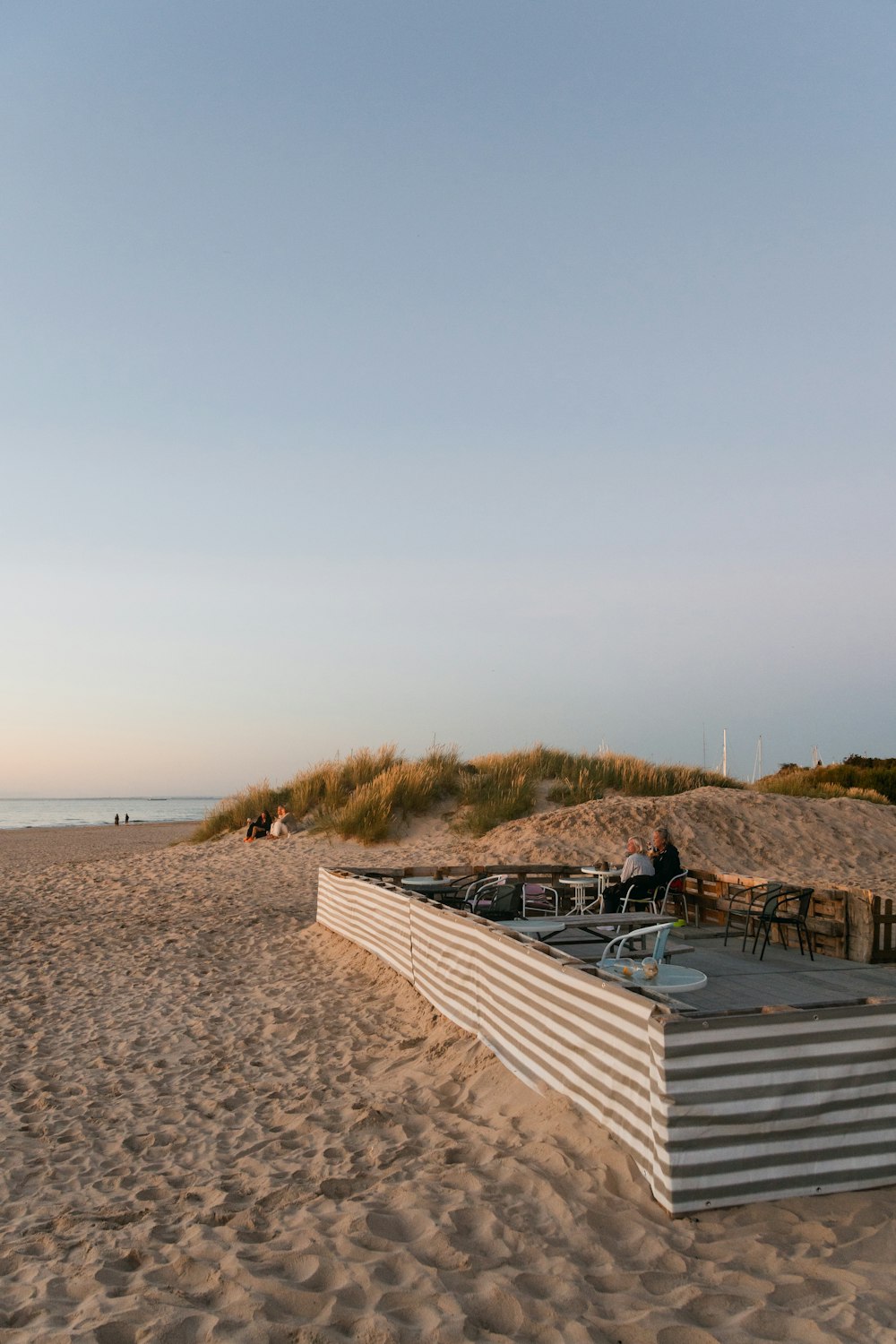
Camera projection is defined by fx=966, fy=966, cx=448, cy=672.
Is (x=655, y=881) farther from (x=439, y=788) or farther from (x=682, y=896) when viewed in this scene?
(x=439, y=788)

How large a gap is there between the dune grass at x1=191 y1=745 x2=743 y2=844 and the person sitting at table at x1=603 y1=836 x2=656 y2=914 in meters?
9.54

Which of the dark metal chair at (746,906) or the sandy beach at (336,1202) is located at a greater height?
the dark metal chair at (746,906)

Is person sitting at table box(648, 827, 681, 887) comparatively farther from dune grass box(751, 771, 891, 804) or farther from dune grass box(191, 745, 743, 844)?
dune grass box(751, 771, 891, 804)

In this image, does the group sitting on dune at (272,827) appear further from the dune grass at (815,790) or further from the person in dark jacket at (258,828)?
the dune grass at (815,790)

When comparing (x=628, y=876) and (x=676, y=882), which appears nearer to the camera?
(x=628, y=876)

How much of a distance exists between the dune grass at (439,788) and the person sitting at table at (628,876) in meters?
9.54

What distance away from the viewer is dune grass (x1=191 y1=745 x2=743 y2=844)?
1995cm

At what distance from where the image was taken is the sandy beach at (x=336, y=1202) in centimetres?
320

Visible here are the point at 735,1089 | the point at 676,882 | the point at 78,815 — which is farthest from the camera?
the point at 78,815

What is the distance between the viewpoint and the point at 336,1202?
420cm

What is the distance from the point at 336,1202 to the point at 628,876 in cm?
566

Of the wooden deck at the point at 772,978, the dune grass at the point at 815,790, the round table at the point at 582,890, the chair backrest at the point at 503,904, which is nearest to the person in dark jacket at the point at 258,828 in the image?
the round table at the point at 582,890

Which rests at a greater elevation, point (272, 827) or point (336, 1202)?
point (272, 827)

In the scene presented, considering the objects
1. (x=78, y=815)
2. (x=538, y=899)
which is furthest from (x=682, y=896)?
(x=78, y=815)
